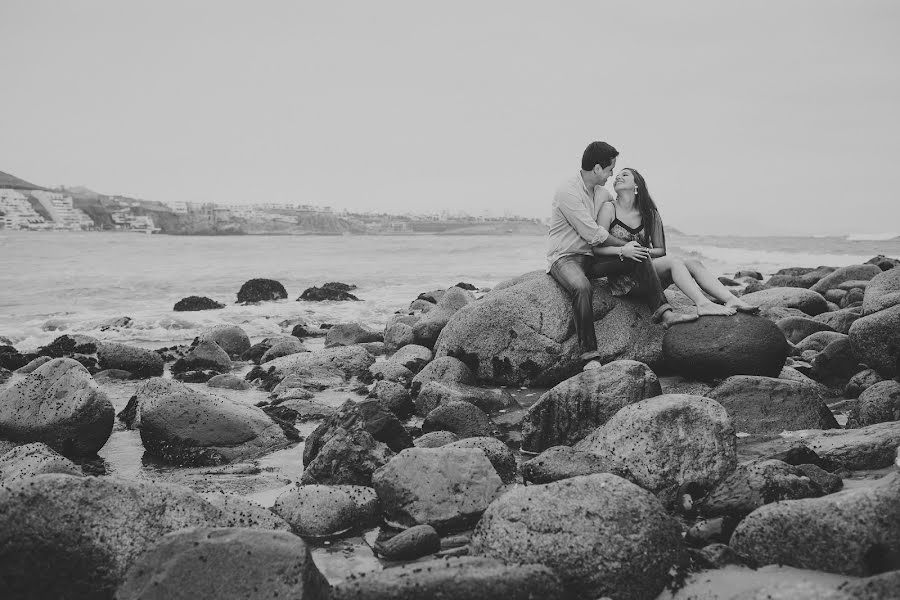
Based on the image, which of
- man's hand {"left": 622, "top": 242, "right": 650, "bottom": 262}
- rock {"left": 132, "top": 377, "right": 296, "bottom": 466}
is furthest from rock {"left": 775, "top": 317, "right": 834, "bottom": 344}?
rock {"left": 132, "top": 377, "right": 296, "bottom": 466}

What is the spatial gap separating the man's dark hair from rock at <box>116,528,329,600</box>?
5.56 meters

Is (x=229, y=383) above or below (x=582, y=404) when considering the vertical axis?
below

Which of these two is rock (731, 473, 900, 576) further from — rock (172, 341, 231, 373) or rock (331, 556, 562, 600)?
rock (172, 341, 231, 373)

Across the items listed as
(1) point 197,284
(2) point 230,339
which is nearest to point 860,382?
(2) point 230,339

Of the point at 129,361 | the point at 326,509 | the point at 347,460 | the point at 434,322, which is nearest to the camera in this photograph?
the point at 326,509

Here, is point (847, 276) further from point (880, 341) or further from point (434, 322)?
point (434, 322)

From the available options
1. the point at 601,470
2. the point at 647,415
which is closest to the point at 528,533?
the point at 601,470

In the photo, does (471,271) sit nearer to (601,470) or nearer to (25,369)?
(25,369)

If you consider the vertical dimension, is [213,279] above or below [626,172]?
below

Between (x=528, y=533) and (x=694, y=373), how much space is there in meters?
3.90

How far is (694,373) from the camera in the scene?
6965 mm

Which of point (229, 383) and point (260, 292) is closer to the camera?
point (229, 383)

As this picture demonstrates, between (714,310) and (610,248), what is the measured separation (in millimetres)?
1271

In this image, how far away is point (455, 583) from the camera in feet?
10.1
